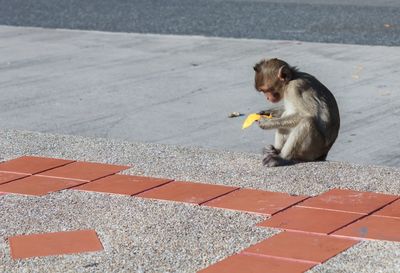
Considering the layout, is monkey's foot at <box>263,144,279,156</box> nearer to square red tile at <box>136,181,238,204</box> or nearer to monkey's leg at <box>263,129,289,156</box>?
monkey's leg at <box>263,129,289,156</box>

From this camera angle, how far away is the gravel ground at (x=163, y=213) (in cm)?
492

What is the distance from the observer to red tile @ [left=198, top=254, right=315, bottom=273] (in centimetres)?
477

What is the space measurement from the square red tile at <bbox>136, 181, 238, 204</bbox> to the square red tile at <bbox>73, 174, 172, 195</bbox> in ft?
0.26

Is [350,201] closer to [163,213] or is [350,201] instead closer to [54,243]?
[163,213]

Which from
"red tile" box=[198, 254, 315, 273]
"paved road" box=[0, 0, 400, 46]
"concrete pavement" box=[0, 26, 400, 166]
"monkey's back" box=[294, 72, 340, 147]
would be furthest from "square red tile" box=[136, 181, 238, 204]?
"paved road" box=[0, 0, 400, 46]

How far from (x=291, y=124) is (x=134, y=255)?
1808 mm

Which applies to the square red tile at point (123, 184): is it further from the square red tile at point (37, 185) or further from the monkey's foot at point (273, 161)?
the monkey's foot at point (273, 161)

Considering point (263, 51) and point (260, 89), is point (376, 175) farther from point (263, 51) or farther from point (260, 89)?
point (263, 51)

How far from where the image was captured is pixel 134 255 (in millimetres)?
5008

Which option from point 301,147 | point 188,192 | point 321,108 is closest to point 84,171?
point 188,192

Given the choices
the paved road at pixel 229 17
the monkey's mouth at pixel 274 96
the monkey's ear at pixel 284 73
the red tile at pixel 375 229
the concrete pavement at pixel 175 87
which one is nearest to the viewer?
the red tile at pixel 375 229

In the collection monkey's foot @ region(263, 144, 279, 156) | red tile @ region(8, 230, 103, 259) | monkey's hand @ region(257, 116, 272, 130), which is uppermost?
monkey's hand @ region(257, 116, 272, 130)

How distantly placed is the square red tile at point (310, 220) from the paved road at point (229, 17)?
6217mm

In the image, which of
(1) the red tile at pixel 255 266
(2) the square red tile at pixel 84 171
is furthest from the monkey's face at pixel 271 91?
(1) the red tile at pixel 255 266
